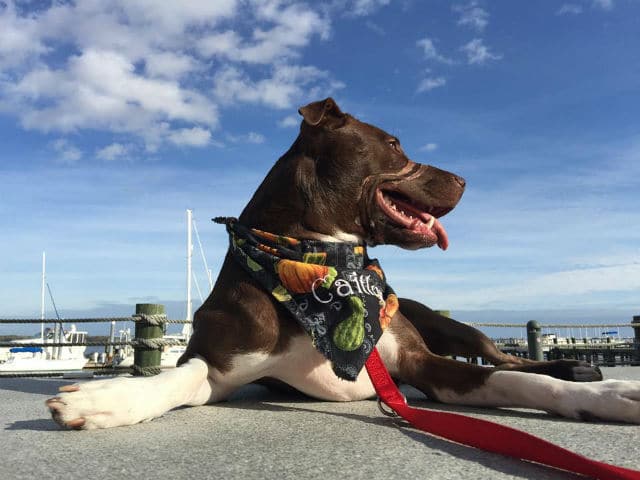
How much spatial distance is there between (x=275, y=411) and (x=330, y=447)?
2.80 feet

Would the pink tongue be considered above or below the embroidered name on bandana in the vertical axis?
above

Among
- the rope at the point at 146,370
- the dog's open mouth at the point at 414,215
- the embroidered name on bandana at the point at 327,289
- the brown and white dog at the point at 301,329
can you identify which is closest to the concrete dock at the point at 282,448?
the brown and white dog at the point at 301,329

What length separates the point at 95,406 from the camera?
195 cm

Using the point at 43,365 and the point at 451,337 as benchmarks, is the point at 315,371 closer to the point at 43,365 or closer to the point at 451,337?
the point at 451,337

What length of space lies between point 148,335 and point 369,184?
3494mm

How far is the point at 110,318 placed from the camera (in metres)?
Result: 6.53

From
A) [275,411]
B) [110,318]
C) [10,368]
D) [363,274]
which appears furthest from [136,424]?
[10,368]

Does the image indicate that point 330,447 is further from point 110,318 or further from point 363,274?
point 110,318

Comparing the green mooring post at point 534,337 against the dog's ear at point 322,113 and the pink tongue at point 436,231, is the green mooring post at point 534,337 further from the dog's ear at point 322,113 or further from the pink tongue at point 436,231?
the dog's ear at point 322,113

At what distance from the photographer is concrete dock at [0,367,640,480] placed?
1.39 m

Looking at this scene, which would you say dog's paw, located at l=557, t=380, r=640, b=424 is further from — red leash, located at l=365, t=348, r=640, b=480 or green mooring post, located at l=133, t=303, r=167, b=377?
green mooring post, located at l=133, t=303, r=167, b=377

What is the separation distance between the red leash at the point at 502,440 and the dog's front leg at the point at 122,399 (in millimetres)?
853

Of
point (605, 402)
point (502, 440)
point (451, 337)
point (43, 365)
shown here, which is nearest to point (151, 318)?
point (451, 337)

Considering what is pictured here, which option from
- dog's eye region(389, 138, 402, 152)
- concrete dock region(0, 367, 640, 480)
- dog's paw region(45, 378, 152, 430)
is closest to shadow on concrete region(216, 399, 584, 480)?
concrete dock region(0, 367, 640, 480)
